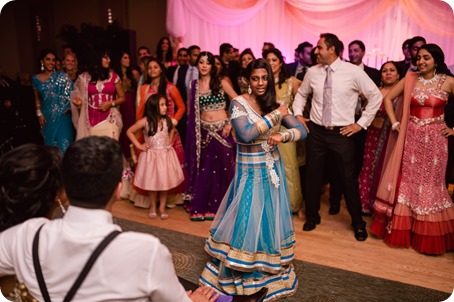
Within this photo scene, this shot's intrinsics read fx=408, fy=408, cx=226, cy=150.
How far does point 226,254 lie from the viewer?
2.60m

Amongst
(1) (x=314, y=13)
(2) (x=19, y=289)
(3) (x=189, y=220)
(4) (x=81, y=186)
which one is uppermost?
(1) (x=314, y=13)

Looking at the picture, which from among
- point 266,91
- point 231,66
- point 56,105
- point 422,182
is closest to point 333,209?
point 422,182

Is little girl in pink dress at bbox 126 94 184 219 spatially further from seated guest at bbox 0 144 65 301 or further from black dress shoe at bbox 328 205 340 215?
seated guest at bbox 0 144 65 301

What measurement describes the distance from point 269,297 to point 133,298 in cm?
156

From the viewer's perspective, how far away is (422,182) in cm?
321

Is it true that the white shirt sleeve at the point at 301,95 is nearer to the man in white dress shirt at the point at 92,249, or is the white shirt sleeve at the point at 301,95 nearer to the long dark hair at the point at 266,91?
the long dark hair at the point at 266,91

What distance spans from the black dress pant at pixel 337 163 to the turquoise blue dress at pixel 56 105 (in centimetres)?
275

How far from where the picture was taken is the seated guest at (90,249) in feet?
3.53

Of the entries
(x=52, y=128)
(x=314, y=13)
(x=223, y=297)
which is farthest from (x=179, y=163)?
(x=314, y=13)

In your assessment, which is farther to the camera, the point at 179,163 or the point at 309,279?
the point at 179,163

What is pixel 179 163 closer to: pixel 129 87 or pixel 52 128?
pixel 52 128

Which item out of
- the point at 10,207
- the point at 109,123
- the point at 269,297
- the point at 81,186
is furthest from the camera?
the point at 109,123

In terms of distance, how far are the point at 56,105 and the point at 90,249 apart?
392 cm

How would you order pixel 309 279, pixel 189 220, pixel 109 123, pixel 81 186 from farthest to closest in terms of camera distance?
1. pixel 109 123
2. pixel 189 220
3. pixel 309 279
4. pixel 81 186
